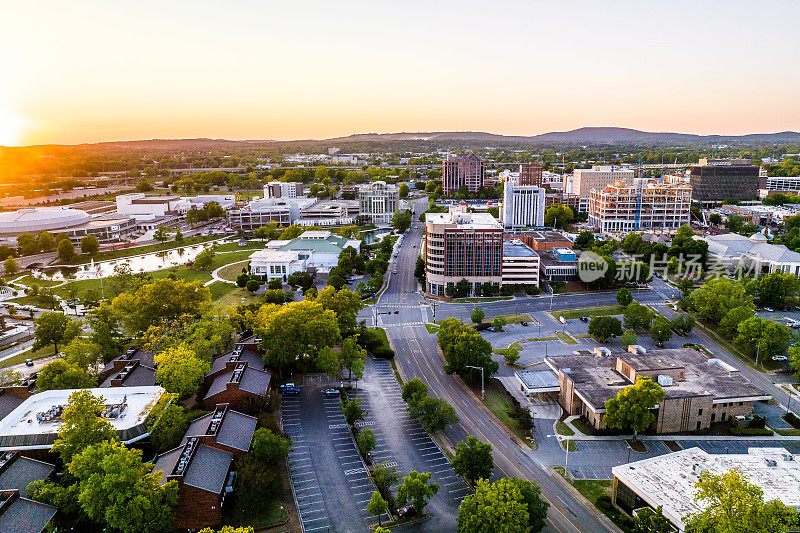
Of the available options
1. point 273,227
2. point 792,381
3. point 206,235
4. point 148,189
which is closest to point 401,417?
point 792,381

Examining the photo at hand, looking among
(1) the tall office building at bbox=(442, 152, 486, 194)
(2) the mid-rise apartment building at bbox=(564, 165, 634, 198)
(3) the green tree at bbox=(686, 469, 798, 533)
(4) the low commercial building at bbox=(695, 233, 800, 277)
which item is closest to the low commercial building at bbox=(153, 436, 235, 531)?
(3) the green tree at bbox=(686, 469, 798, 533)

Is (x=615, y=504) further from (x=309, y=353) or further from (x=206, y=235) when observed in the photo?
(x=206, y=235)

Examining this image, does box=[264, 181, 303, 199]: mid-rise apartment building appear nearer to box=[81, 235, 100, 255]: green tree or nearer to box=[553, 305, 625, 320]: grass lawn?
box=[81, 235, 100, 255]: green tree

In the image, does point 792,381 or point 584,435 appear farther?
point 792,381

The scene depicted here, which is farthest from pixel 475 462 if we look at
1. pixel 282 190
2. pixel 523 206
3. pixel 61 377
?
pixel 282 190

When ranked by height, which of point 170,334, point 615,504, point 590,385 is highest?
point 170,334

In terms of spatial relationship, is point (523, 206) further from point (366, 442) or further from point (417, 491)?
point (417, 491)
